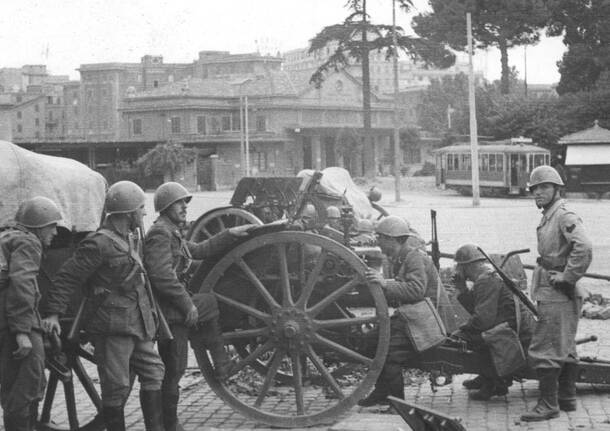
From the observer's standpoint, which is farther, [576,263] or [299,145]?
[299,145]

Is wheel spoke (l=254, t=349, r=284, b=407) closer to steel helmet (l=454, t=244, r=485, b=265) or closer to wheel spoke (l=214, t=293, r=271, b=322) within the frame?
wheel spoke (l=214, t=293, r=271, b=322)

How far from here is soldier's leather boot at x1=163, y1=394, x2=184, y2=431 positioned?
688cm

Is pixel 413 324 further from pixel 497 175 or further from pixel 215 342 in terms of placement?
pixel 497 175

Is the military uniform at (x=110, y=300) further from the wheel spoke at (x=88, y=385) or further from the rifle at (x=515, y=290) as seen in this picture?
the rifle at (x=515, y=290)

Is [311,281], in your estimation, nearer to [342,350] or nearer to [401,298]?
[342,350]

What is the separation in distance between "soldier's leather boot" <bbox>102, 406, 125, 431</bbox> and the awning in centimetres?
3990

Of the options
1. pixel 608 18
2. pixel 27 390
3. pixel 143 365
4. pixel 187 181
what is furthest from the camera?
pixel 187 181

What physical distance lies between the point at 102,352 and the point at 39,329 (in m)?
0.43

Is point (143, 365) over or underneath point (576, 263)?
underneath

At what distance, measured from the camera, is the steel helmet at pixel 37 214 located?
20.1ft

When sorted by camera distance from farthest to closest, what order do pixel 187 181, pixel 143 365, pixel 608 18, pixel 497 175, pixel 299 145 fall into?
1. pixel 299 145
2. pixel 187 181
3. pixel 608 18
4. pixel 497 175
5. pixel 143 365

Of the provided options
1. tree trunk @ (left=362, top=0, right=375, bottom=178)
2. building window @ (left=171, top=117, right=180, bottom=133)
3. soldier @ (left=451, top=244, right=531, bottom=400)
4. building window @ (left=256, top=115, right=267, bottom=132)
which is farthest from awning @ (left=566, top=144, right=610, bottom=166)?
soldier @ (left=451, top=244, right=531, bottom=400)

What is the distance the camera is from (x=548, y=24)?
55.9 meters

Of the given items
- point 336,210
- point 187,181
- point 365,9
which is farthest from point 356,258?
point 187,181
